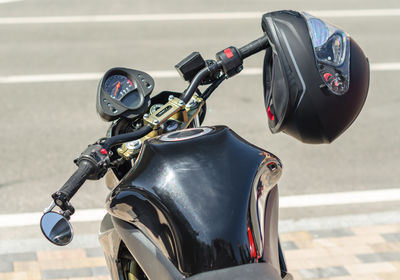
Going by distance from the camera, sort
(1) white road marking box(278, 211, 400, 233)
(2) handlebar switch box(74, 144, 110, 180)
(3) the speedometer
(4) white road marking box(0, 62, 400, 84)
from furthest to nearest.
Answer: (4) white road marking box(0, 62, 400, 84), (1) white road marking box(278, 211, 400, 233), (3) the speedometer, (2) handlebar switch box(74, 144, 110, 180)

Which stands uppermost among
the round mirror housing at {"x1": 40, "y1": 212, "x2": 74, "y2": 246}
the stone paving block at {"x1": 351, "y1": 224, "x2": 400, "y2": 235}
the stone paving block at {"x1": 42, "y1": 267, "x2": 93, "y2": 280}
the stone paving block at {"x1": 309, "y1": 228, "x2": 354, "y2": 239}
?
the round mirror housing at {"x1": 40, "y1": 212, "x2": 74, "y2": 246}

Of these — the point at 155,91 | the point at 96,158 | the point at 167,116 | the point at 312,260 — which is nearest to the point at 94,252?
the point at 312,260

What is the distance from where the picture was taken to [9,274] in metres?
4.01

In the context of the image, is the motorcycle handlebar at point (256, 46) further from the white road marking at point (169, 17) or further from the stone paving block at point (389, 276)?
the white road marking at point (169, 17)

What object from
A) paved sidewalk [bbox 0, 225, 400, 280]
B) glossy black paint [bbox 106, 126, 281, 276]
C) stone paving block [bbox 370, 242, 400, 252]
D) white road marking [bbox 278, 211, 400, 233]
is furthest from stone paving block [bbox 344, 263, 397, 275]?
glossy black paint [bbox 106, 126, 281, 276]

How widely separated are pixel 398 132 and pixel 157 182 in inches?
202

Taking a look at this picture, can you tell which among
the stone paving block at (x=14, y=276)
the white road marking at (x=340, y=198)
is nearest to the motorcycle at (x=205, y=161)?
the stone paving block at (x=14, y=276)

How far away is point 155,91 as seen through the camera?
7207mm

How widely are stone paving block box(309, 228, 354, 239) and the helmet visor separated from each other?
2544mm

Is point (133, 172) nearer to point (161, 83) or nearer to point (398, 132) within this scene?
point (398, 132)

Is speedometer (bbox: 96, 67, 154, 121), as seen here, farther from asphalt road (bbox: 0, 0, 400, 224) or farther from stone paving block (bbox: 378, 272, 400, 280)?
asphalt road (bbox: 0, 0, 400, 224)

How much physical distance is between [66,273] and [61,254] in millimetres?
222

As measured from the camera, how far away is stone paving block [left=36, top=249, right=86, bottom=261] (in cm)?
418

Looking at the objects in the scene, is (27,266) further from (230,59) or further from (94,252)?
(230,59)
